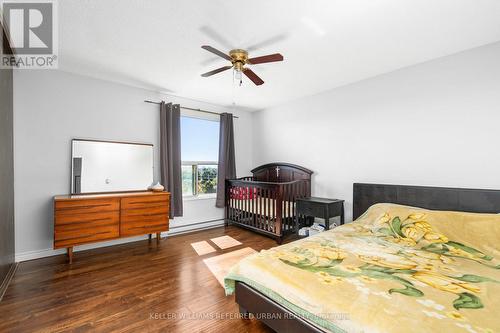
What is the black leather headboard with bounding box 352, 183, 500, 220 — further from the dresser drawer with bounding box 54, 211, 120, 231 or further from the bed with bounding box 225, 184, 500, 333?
the dresser drawer with bounding box 54, 211, 120, 231

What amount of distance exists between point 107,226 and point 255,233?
221 centimetres

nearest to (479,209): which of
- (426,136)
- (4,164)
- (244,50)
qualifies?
(426,136)

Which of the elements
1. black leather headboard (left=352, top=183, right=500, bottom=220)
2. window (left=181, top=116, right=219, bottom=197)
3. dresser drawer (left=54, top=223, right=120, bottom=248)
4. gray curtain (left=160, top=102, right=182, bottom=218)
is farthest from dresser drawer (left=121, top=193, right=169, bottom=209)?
black leather headboard (left=352, top=183, right=500, bottom=220)

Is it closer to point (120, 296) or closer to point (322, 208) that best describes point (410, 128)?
point (322, 208)

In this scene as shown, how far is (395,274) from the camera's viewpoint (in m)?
1.49

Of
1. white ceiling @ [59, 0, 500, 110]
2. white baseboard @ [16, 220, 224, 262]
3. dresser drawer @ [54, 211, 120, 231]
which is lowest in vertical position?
white baseboard @ [16, 220, 224, 262]

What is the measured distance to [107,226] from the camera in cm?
292

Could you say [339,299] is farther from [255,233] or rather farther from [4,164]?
[4,164]

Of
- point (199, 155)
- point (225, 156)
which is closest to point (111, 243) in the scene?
point (199, 155)

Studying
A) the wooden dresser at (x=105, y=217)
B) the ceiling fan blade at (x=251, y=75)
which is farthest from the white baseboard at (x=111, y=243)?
the ceiling fan blade at (x=251, y=75)

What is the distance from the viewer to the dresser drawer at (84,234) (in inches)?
103

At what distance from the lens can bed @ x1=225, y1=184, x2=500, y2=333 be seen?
1.11 metres

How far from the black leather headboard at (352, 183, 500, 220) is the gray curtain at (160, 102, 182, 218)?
279 cm

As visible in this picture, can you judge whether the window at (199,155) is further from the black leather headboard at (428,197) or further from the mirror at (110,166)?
the black leather headboard at (428,197)
